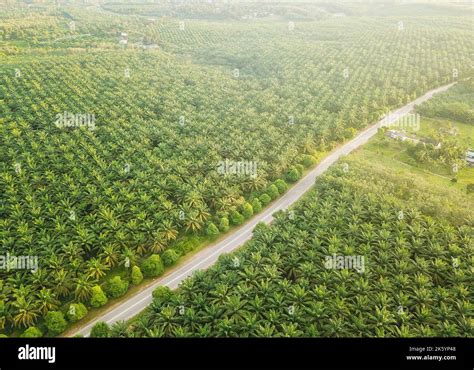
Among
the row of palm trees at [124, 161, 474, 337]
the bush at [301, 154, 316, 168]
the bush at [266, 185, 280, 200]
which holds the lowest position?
the row of palm trees at [124, 161, 474, 337]

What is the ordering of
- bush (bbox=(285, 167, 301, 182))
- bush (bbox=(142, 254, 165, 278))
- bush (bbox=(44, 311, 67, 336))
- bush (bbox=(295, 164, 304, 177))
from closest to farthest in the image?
bush (bbox=(44, 311, 67, 336)) < bush (bbox=(142, 254, 165, 278)) < bush (bbox=(285, 167, 301, 182)) < bush (bbox=(295, 164, 304, 177))

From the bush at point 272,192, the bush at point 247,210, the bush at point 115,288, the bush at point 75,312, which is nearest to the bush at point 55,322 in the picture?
the bush at point 75,312

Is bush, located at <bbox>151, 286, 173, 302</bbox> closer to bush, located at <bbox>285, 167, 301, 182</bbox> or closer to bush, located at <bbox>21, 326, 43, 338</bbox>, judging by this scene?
bush, located at <bbox>21, 326, 43, 338</bbox>

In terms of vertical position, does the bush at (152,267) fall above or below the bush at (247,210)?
below

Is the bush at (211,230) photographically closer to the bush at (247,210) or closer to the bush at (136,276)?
the bush at (247,210)

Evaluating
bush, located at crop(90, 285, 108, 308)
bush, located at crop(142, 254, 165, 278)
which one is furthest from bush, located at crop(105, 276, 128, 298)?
bush, located at crop(142, 254, 165, 278)
